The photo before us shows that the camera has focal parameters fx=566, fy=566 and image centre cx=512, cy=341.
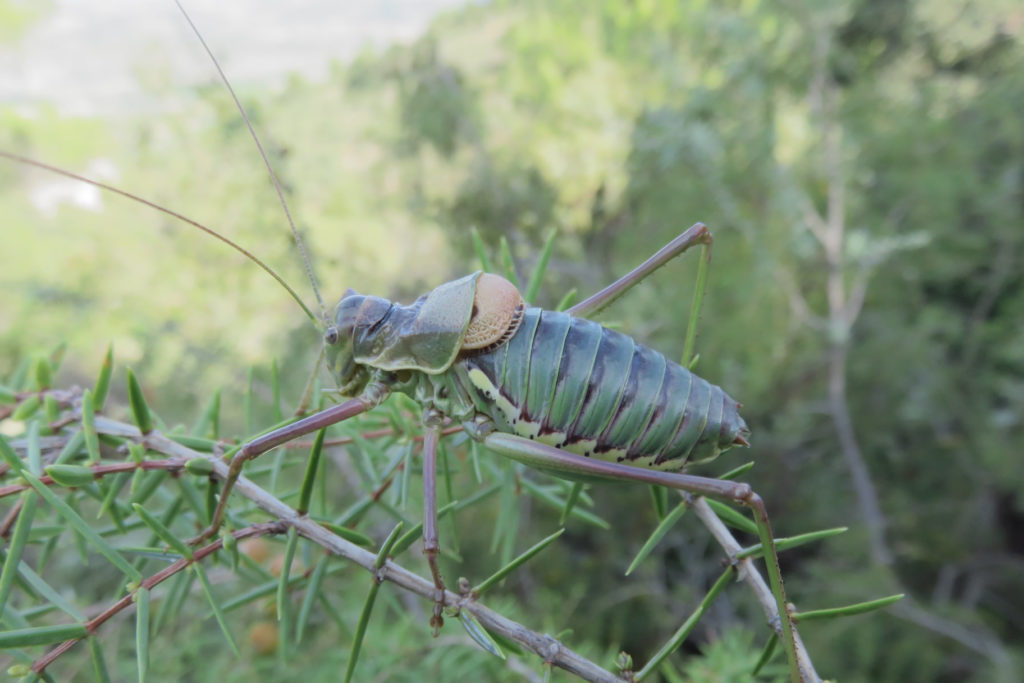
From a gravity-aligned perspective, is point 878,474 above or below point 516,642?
below

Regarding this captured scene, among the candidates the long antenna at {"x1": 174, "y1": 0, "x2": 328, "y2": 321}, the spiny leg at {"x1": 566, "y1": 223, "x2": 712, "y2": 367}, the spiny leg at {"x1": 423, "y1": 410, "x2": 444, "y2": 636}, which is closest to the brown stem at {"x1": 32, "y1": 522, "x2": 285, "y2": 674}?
the spiny leg at {"x1": 423, "y1": 410, "x2": 444, "y2": 636}

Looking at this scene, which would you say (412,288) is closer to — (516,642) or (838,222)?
(838,222)

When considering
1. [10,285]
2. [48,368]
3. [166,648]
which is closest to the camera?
[48,368]

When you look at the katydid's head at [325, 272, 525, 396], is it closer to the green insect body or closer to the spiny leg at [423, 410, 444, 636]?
the green insect body

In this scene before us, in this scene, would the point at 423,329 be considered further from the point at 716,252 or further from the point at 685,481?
the point at 716,252

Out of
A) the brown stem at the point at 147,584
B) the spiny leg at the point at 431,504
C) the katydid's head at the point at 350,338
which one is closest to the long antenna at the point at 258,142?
the katydid's head at the point at 350,338

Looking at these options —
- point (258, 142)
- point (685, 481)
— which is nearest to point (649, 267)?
point (685, 481)

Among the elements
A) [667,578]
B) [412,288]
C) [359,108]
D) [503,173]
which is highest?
[359,108]

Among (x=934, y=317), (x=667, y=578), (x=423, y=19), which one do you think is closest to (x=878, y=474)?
(x=934, y=317)
